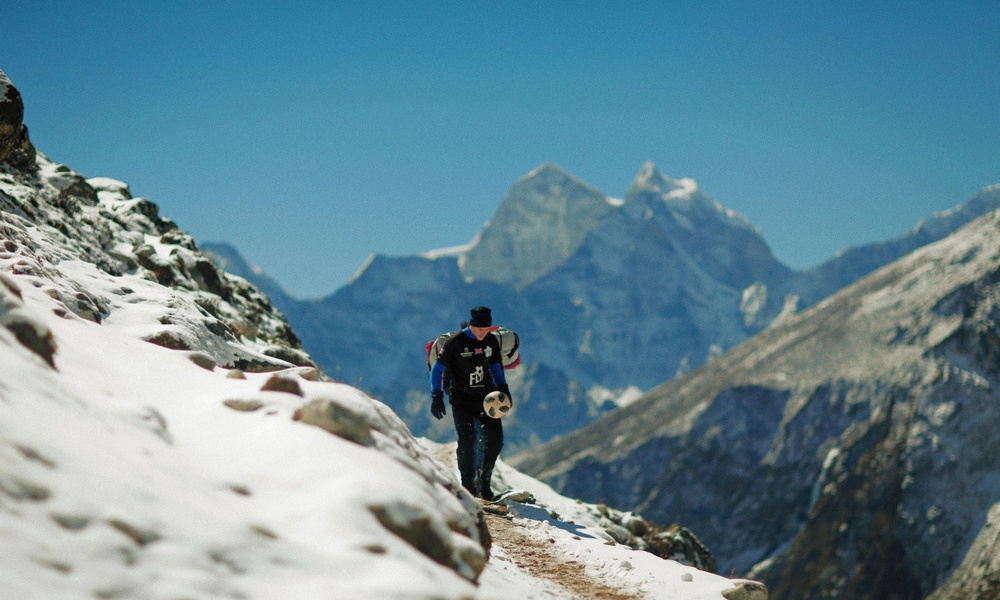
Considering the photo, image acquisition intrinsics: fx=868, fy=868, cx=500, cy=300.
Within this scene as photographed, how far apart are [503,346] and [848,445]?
137m

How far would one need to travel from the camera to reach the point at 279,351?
1581cm

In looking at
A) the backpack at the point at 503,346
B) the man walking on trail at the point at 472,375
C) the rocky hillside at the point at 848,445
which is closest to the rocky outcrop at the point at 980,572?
the rocky hillside at the point at 848,445

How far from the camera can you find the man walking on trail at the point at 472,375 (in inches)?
454

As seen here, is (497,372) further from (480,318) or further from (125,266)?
(125,266)

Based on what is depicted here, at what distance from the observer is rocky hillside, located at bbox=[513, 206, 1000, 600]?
111 metres

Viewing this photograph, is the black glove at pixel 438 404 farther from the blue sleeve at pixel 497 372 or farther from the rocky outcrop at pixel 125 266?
the rocky outcrop at pixel 125 266

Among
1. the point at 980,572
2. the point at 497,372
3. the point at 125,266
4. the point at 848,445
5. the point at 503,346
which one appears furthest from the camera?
the point at 848,445

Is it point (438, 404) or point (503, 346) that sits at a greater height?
point (503, 346)

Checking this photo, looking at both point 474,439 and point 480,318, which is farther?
point 474,439

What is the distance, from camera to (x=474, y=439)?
466 inches

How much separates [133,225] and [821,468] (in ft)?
445

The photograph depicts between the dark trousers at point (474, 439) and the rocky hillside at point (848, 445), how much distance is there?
9470 centimetres

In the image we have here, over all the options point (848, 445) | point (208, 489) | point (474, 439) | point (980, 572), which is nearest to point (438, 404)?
point (474, 439)

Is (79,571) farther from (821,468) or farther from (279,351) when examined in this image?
(821,468)
